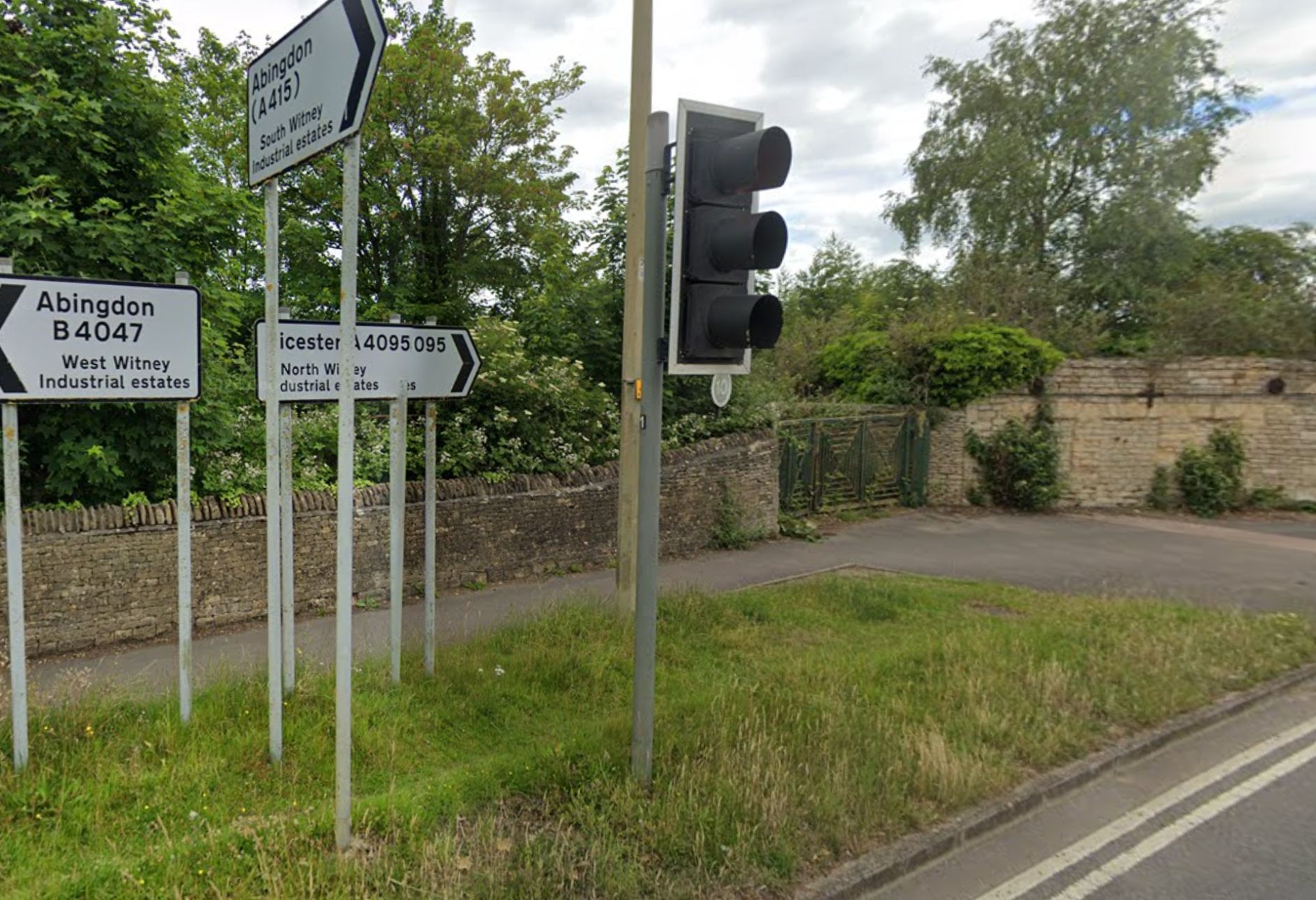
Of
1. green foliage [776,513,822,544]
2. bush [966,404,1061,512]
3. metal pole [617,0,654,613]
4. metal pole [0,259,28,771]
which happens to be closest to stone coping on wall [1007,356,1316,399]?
bush [966,404,1061,512]

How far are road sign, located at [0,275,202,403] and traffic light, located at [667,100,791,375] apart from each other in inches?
101

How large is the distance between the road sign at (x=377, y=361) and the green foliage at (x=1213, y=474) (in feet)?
54.7

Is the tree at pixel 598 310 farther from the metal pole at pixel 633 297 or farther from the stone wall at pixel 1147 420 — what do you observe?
the stone wall at pixel 1147 420

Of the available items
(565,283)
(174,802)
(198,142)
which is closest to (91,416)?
(174,802)

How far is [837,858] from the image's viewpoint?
11.5 feet

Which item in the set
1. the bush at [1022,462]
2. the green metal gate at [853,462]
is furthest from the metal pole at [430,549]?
the bush at [1022,462]

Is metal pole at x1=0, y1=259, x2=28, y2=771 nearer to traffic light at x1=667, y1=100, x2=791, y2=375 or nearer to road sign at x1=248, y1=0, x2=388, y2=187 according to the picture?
road sign at x1=248, y1=0, x2=388, y2=187

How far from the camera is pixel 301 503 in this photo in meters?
7.69

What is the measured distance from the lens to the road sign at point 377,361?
479 cm

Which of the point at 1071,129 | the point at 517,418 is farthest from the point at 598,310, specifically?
the point at 1071,129

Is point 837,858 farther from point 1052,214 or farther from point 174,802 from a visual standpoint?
point 1052,214

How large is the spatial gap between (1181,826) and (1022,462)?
13266mm

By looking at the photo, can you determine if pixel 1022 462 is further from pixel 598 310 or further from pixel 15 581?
pixel 15 581

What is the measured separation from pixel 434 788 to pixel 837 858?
1.83m
